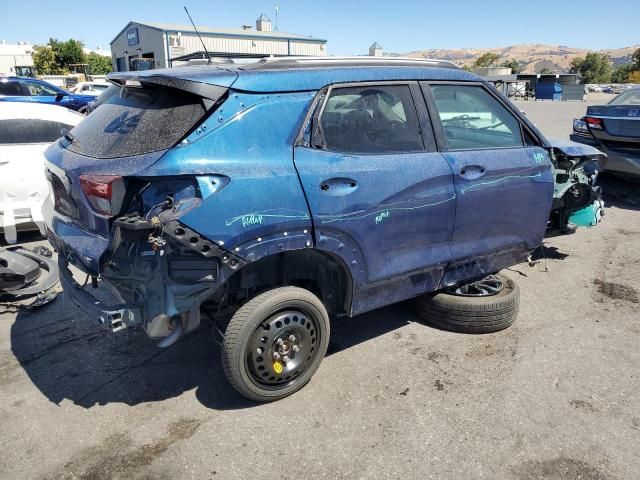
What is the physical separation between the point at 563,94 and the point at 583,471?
4621cm

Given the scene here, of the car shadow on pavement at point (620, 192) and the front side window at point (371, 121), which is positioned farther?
the car shadow on pavement at point (620, 192)

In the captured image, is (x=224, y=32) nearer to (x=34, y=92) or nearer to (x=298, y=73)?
(x=34, y=92)

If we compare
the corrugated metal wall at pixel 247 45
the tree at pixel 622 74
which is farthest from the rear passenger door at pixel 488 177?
the tree at pixel 622 74

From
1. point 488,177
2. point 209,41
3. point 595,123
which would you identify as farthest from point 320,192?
point 209,41

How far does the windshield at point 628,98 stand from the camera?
803cm

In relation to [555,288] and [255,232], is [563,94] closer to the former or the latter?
[555,288]

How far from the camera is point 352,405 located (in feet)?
10.1

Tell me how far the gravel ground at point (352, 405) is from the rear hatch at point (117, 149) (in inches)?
36.7

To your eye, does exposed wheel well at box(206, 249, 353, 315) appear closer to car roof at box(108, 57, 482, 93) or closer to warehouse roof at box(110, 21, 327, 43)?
car roof at box(108, 57, 482, 93)

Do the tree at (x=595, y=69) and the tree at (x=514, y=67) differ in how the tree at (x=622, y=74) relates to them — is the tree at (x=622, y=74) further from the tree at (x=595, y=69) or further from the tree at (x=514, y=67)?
the tree at (x=514, y=67)

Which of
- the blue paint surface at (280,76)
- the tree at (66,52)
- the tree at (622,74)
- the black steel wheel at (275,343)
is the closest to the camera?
the blue paint surface at (280,76)

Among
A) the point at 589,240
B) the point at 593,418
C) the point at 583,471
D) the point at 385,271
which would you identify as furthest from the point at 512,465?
the point at 589,240

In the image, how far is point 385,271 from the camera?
3.25 metres

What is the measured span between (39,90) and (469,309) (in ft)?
54.0
